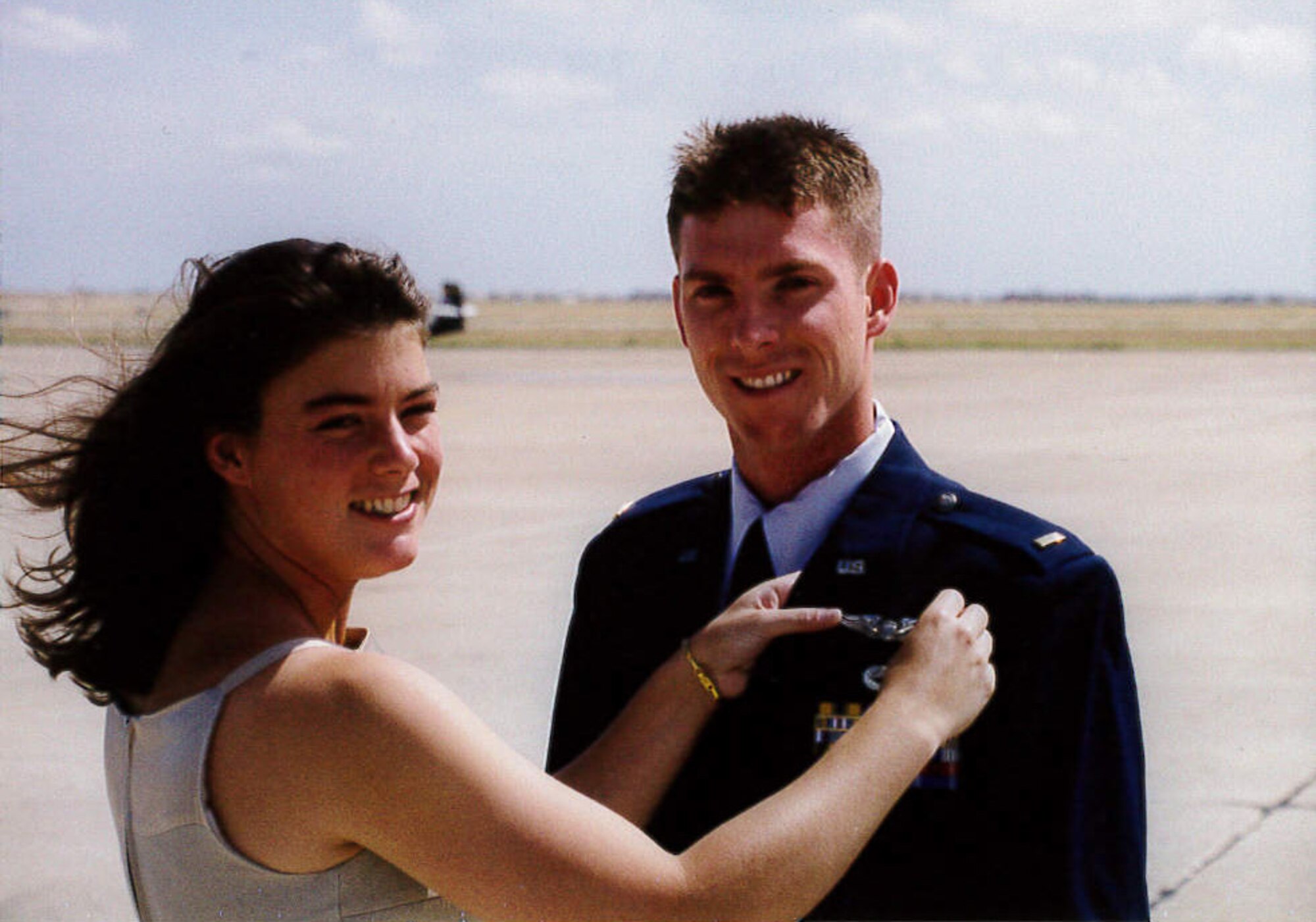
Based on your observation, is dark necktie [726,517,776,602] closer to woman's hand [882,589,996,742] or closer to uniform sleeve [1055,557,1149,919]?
woman's hand [882,589,996,742]

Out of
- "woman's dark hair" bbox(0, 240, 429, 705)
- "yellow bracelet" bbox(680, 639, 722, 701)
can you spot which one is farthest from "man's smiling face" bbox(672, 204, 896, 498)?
"woman's dark hair" bbox(0, 240, 429, 705)

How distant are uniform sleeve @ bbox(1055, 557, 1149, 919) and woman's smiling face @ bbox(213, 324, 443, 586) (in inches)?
44.3

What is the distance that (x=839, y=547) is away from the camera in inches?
103

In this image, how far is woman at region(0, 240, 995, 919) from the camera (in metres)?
2.19

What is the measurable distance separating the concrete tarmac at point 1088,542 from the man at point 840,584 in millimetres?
1005

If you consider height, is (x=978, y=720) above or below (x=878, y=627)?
below

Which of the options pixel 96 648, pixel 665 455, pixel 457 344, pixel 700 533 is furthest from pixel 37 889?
pixel 457 344

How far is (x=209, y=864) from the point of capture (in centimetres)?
232

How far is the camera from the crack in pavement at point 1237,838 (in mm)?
5562

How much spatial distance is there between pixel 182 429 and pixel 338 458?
11.6 inches

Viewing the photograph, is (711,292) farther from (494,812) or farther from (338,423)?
(494,812)

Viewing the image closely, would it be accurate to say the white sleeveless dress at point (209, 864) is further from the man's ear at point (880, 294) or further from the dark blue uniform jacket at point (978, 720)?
the man's ear at point (880, 294)

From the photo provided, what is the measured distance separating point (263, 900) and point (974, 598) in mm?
1262

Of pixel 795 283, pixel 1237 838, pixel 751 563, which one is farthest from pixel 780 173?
pixel 1237 838
